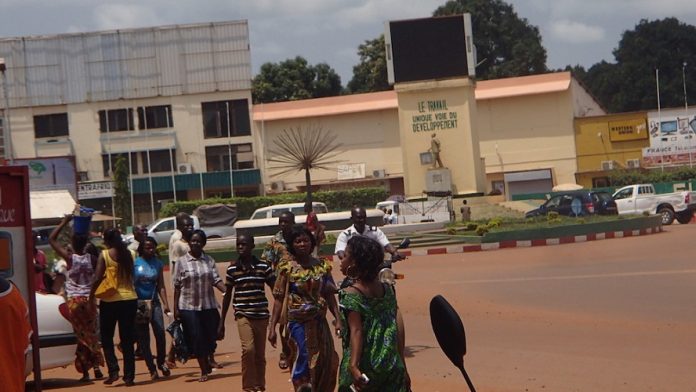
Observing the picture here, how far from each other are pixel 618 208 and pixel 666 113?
19.4m

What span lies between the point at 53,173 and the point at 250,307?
34.7m

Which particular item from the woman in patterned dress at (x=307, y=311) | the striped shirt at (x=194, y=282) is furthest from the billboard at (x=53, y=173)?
A: the woman in patterned dress at (x=307, y=311)

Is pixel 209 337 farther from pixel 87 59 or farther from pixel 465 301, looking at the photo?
pixel 87 59

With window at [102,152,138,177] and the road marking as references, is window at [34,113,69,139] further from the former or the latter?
the road marking

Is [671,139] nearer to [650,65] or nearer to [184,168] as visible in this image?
[184,168]

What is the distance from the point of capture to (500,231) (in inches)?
1243

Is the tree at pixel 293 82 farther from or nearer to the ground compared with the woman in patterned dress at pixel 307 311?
farther from the ground

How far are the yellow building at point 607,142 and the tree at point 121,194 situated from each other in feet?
79.2

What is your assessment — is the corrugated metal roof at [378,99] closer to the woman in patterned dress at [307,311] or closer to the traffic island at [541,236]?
the traffic island at [541,236]

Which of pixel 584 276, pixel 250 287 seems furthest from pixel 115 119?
pixel 250 287

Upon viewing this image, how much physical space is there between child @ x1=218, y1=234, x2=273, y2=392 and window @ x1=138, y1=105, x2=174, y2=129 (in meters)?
51.1

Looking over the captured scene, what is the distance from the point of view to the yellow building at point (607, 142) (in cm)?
6003

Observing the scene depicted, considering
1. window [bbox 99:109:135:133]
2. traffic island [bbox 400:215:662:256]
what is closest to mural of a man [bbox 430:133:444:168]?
traffic island [bbox 400:215:662:256]

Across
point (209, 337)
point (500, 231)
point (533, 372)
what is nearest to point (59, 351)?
point (209, 337)
